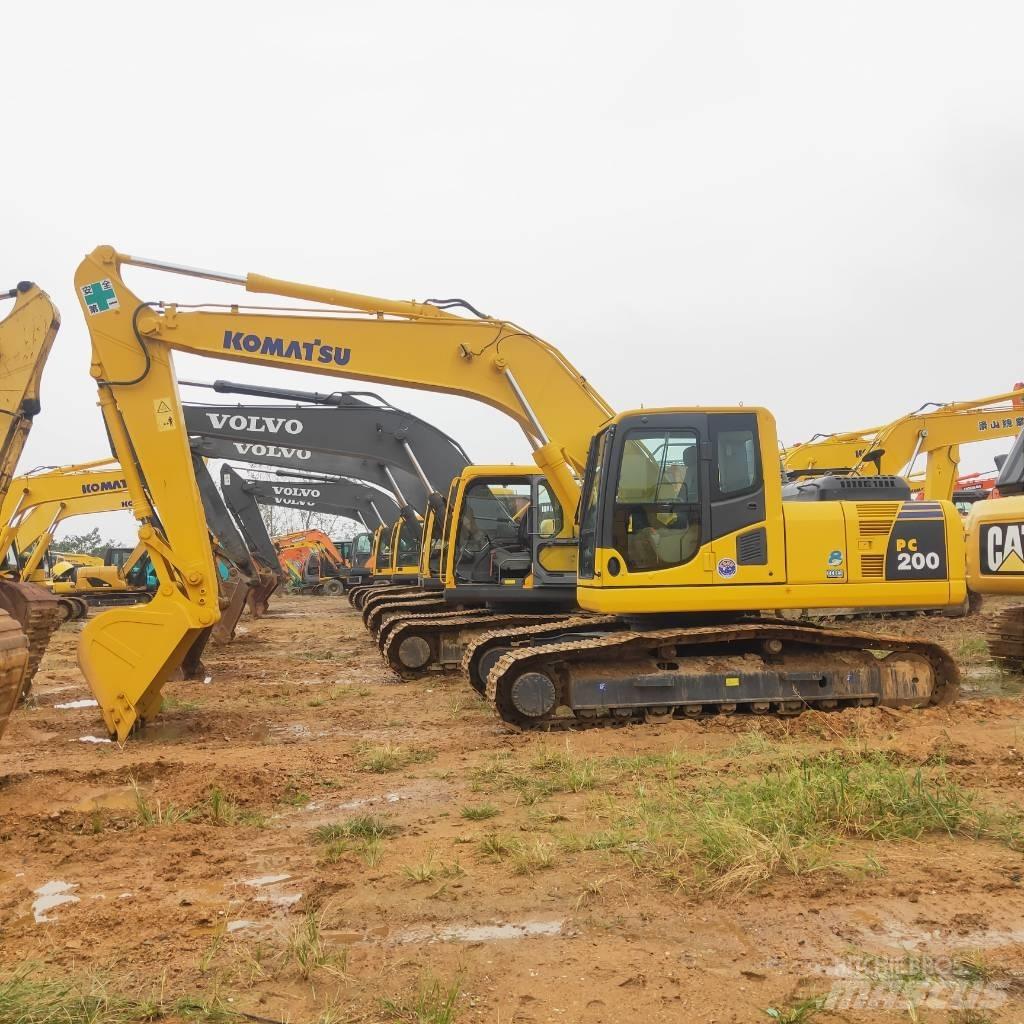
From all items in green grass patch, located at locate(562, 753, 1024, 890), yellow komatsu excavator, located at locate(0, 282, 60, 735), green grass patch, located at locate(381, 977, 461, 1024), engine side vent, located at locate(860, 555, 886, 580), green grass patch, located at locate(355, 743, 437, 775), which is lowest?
green grass patch, located at locate(381, 977, 461, 1024)

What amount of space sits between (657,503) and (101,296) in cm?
525

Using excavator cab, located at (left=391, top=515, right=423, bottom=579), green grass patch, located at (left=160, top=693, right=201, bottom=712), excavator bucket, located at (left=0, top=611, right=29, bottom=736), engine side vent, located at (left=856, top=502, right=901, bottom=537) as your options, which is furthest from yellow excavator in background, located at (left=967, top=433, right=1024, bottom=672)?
excavator cab, located at (left=391, top=515, right=423, bottom=579)

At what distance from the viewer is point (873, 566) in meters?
8.21

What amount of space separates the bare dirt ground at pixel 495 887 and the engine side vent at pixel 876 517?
62.0 inches

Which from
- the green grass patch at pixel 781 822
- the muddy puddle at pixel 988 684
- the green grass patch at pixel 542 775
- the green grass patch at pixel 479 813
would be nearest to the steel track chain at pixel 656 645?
the green grass patch at pixel 542 775

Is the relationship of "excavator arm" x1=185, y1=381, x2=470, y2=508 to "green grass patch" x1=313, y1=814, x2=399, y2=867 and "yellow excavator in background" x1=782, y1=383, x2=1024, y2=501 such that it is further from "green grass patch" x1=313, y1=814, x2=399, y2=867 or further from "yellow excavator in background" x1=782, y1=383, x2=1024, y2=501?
"green grass patch" x1=313, y1=814, x2=399, y2=867

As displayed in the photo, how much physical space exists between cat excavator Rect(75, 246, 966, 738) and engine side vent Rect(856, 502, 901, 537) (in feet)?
0.04

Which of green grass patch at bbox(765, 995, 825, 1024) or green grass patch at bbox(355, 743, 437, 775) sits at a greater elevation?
green grass patch at bbox(355, 743, 437, 775)

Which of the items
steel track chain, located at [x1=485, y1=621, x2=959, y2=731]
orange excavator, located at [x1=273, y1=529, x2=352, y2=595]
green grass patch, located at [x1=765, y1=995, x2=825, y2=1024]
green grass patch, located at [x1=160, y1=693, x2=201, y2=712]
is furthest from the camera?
orange excavator, located at [x1=273, y1=529, x2=352, y2=595]

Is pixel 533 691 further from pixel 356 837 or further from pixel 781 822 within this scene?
pixel 781 822

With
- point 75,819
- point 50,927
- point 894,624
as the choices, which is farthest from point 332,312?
point 894,624

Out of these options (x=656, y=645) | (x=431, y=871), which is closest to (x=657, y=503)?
(x=656, y=645)

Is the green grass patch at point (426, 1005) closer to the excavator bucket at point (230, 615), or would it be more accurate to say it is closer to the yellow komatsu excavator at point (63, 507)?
the excavator bucket at point (230, 615)

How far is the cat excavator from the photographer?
7.94m
